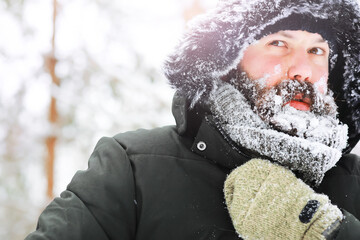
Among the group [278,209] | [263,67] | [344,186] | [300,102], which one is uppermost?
[263,67]

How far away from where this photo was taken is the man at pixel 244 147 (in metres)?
1.60

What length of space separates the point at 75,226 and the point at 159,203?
0.38 m

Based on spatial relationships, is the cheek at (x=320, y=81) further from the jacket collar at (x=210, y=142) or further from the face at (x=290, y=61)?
the jacket collar at (x=210, y=142)

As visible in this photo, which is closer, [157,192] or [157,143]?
[157,192]

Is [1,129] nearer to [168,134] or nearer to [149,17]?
[149,17]

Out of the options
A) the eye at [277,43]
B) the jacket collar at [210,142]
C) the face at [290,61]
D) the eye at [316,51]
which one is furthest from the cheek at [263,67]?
the jacket collar at [210,142]

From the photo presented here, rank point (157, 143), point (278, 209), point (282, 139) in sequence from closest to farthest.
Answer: point (278, 209)
point (282, 139)
point (157, 143)

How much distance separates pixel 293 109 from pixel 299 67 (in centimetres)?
26

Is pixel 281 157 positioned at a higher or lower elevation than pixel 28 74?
higher

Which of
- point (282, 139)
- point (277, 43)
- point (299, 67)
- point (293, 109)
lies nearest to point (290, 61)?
point (299, 67)

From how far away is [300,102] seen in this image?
1947mm

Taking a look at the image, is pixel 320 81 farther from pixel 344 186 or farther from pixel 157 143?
pixel 157 143

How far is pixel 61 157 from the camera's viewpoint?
26.2 feet

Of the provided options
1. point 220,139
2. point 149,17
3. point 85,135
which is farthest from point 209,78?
point 85,135
